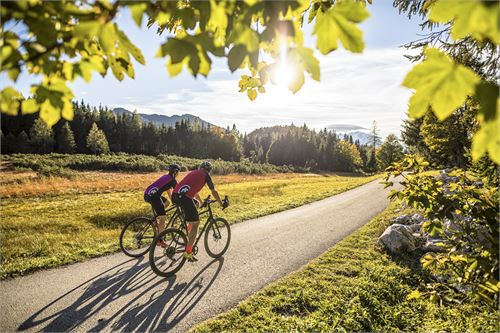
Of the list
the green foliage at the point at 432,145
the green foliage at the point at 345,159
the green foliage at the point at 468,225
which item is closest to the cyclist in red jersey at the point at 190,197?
the green foliage at the point at 468,225

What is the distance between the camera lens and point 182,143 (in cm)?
9681

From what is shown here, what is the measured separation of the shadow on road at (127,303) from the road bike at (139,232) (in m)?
0.98

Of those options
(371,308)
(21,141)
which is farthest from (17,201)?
(21,141)

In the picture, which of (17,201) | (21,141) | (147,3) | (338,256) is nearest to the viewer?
(147,3)

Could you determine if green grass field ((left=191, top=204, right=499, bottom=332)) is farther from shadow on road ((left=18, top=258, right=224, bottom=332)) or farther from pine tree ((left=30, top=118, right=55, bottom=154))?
pine tree ((left=30, top=118, right=55, bottom=154))

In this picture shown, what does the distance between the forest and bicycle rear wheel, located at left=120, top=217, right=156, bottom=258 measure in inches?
2816

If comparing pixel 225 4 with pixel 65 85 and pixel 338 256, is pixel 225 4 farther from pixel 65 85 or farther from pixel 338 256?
pixel 338 256

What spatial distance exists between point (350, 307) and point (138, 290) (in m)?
4.03

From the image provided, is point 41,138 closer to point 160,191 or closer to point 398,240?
point 160,191

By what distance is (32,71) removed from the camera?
1.37m

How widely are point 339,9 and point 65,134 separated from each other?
85.3 meters

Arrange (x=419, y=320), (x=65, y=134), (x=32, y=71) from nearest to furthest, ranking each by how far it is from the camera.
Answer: (x=32, y=71) → (x=419, y=320) → (x=65, y=134)

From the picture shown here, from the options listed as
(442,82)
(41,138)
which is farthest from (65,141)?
(442,82)

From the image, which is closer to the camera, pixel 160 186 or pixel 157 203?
pixel 160 186
